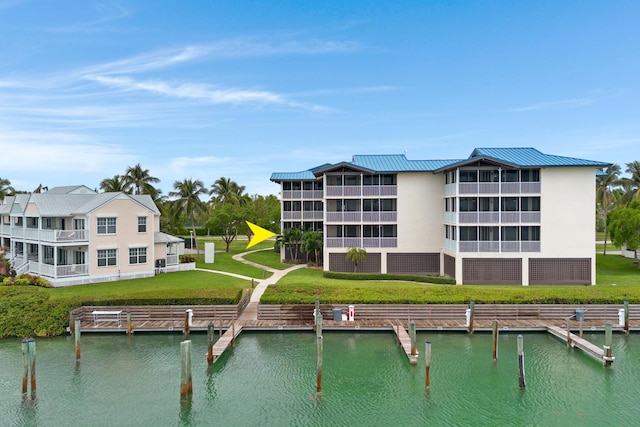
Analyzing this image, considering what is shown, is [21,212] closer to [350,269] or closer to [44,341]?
[44,341]

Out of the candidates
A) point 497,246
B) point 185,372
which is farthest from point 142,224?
point 497,246

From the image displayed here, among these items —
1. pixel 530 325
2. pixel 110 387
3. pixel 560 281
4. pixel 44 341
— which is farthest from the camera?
pixel 560 281

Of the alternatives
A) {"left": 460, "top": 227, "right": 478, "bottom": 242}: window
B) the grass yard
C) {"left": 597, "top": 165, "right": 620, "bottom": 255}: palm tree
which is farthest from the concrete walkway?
{"left": 597, "top": 165, "right": 620, "bottom": 255}: palm tree

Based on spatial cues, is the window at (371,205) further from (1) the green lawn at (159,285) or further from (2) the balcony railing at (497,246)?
(1) the green lawn at (159,285)

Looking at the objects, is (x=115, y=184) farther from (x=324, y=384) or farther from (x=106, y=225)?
(x=324, y=384)

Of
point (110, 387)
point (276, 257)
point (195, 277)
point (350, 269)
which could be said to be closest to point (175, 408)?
point (110, 387)

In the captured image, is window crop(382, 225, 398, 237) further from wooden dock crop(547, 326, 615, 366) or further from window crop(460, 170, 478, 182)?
wooden dock crop(547, 326, 615, 366)

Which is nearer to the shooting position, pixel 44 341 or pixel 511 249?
pixel 44 341
